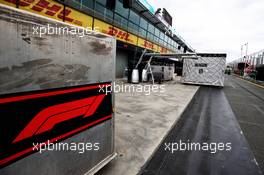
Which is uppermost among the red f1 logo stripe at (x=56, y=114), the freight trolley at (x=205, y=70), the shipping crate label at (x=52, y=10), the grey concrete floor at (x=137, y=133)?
the shipping crate label at (x=52, y=10)

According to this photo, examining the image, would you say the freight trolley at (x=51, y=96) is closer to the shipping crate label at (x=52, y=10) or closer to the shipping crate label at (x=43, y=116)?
the shipping crate label at (x=43, y=116)

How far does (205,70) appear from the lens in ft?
50.6

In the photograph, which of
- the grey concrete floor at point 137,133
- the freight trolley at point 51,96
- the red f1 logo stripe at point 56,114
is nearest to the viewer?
the freight trolley at point 51,96

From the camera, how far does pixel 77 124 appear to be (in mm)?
2062

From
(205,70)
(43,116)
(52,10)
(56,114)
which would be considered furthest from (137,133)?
(205,70)

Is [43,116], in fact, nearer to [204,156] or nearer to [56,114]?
[56,114]

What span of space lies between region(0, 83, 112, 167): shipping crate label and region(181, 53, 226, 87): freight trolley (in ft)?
49.8

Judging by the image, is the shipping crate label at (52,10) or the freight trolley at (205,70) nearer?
the shipping crate label at (52,10)

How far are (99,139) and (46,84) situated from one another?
1.24m

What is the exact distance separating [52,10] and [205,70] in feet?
45.2

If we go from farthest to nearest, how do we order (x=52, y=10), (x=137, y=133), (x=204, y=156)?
(x=52, y=10) < (x=137, y=133) < (x=204, y=156)

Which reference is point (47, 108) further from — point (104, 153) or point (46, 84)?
point (104, 153)

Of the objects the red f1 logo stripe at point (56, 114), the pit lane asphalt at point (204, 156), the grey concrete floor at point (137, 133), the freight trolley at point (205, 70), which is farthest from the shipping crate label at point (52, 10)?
the freight trolley at point (205, 70)

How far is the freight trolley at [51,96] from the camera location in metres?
1.37
